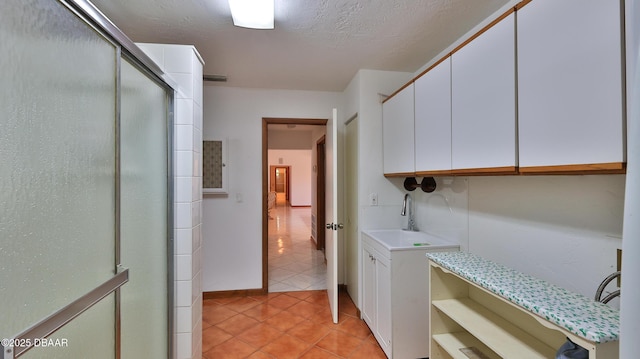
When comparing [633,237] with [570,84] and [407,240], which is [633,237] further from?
[407,240]

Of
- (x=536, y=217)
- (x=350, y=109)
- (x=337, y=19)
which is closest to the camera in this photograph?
(x=536, y=217)

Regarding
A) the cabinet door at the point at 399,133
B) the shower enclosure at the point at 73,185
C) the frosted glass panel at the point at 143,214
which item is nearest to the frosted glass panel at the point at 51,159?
the shower enclosure at the point at 73,185

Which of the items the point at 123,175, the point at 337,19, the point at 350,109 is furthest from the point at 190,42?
the point at 350,109

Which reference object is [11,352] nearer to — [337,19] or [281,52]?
[337,19]

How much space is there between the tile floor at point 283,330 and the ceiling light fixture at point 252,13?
230 cm

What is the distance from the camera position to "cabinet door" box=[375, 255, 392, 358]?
5.97ft

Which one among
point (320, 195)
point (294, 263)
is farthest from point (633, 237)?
point (320, 195)

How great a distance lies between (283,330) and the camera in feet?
7.41

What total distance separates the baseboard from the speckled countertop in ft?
7.24

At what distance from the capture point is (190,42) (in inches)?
77.4

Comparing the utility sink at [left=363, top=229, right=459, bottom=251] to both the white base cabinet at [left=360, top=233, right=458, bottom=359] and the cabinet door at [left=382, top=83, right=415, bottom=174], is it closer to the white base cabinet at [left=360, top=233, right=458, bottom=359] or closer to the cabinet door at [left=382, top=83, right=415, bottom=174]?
the white base cabinet at [left=360, top=233, right=458, bottom=359]

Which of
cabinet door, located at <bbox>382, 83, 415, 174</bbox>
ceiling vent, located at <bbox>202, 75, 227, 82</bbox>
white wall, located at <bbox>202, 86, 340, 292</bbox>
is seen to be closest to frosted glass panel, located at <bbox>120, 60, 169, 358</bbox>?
ceiling vent, located at <bbox>202, 75, 227, 82</bbox>

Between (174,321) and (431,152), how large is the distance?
76.2 inches

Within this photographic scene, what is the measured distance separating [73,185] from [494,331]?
5.97 feet
